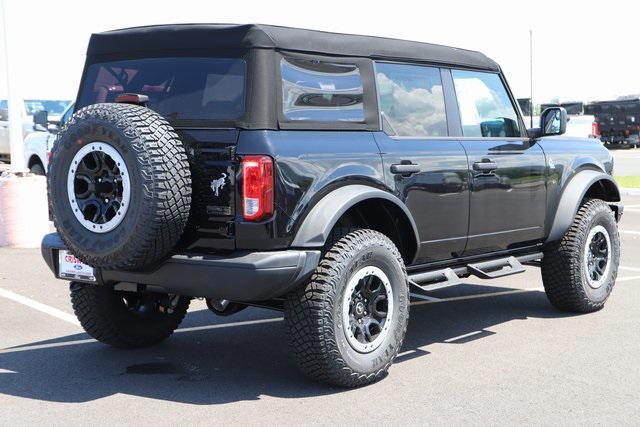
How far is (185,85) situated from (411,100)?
1532mm

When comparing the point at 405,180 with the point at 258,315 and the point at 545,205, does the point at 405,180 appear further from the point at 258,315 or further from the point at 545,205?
the point at 258,315

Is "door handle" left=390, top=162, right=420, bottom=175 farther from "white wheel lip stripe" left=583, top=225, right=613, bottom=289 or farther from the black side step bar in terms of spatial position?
"white wheel lip stripe" left=583, top=225, right=613, bottom=289

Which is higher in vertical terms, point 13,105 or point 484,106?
point 13,105

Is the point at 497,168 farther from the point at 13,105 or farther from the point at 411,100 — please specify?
the point at 13,105

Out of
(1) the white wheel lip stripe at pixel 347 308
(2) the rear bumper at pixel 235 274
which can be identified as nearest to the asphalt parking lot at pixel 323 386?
(1) the white wheel lip stripe at pixel 347 308

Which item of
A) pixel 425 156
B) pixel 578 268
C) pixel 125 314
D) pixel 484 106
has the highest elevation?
pixel 484 106

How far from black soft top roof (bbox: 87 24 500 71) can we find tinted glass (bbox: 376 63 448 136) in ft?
0.31

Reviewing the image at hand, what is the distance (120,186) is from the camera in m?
4.70

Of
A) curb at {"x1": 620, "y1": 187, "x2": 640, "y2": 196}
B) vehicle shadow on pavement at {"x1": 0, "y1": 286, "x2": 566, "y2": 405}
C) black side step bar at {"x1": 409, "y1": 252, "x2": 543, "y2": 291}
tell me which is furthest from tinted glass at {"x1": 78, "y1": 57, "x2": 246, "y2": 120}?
curb at {"x1": 620, "y1": 187, "x2": 640, "y2": 196}

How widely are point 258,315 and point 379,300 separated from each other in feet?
7.13

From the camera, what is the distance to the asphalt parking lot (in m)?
4.62

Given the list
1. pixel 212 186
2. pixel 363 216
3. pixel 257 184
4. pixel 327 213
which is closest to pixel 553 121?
pixel 363 216

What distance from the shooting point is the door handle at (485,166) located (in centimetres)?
608

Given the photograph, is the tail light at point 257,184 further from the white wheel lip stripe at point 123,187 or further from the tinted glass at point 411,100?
the tinted glass at point 411,100
